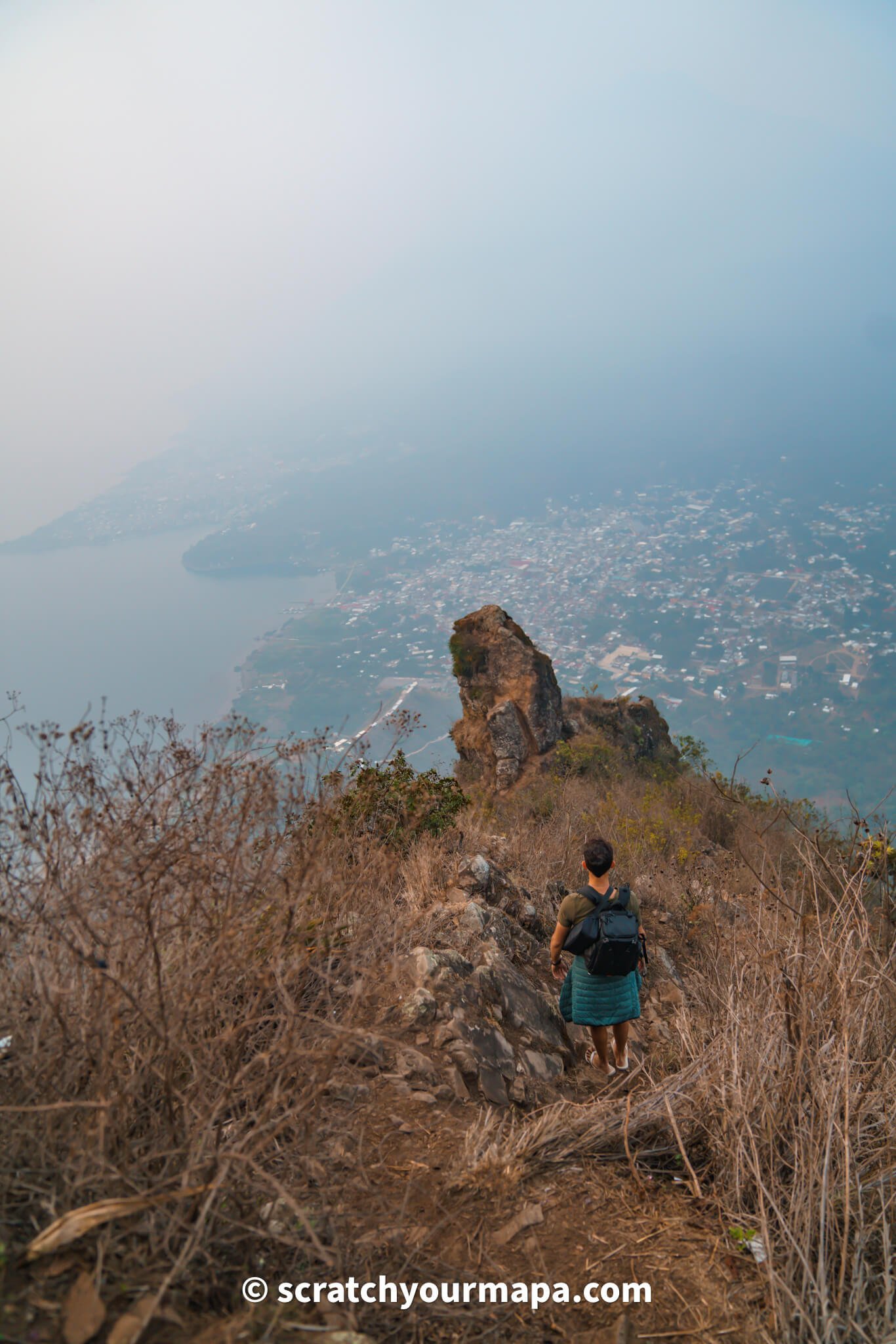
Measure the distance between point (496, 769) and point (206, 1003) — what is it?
1232cm

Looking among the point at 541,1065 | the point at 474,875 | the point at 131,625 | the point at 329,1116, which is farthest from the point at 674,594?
the point at 329,1116

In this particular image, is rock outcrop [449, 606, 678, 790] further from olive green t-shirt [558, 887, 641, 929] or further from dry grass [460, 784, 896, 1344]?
dry grass [460, 784, 896, 1344]

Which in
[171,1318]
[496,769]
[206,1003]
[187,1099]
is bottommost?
[496,769]

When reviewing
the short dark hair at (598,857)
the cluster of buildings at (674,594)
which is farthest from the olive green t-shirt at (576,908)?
the cluster of buildings at (674,594)

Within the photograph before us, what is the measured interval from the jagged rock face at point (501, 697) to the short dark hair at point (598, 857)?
10.0 meters

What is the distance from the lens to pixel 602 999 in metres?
4.02

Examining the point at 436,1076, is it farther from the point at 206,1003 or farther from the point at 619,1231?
the point at 206,1003

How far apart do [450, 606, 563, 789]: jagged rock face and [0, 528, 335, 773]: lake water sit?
1423 inches

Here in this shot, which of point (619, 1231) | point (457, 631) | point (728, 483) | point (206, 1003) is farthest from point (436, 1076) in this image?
point (728, 483)

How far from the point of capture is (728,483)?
400 ft

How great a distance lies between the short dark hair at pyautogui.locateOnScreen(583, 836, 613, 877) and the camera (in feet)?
13.0

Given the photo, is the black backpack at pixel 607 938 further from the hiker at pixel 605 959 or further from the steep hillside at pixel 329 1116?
the steep hillside at pixel 329 1116

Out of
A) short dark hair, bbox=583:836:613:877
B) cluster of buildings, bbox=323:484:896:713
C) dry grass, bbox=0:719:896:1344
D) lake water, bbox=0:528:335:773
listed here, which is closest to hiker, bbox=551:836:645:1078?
short dark hair, bbox=583:836:613:877

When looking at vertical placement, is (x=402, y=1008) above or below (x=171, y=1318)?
below
